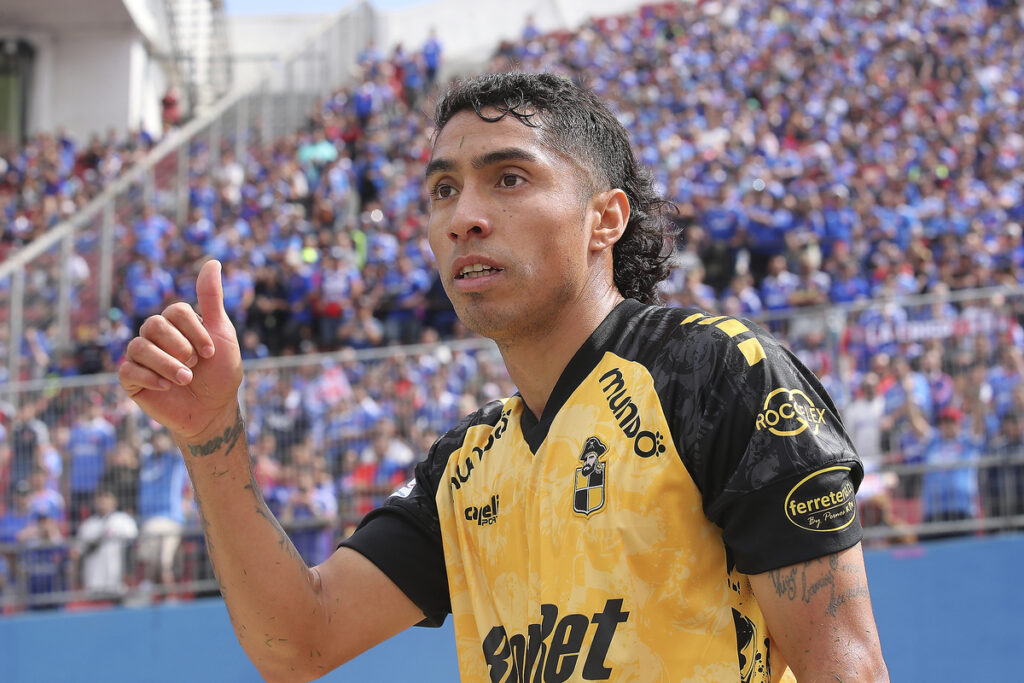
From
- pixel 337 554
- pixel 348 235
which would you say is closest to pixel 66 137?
pixel 348 235

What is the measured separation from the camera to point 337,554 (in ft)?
7.63

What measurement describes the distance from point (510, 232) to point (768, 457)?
0.69m

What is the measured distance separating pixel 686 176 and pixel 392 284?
14.5ft

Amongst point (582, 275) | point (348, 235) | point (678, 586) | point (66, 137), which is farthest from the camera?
point (66, 137)

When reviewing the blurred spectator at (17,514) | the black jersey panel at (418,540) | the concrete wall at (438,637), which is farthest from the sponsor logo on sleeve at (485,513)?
the blurred spectator at (17,514)

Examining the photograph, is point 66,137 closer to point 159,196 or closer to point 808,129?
point 159,196

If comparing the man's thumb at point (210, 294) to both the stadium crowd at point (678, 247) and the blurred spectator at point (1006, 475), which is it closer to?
the stadium crowd at point (678, 247)

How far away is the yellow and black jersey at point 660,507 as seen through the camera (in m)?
1.62

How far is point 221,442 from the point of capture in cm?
202

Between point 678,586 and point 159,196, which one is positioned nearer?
point 678,586

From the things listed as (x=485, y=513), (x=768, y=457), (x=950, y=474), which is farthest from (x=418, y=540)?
(x=950, y=474)

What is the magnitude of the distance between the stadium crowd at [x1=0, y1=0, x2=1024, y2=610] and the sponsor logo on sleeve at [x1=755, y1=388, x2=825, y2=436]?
1056 millimetres

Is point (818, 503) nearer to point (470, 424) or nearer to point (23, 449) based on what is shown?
point (470, 424)

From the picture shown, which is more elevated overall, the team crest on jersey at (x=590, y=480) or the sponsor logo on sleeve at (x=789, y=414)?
the sponsor logo on sleeve at (x=789, y=414)
